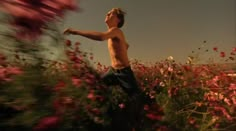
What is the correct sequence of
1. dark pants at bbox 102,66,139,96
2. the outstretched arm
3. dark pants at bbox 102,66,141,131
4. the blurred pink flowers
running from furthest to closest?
1. dark pants at bbox 102,66,139,96
2. dark pants at bbox 102,66,141,131
3. the outstretched arm
4. the blurred pink flowers

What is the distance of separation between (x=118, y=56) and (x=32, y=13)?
3.63 meters

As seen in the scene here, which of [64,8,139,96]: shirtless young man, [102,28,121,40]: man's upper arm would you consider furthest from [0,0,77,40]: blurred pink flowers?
[102,28,121,40]: man's upper arm

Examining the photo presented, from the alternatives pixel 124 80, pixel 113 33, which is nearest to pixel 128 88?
pixel 124 80

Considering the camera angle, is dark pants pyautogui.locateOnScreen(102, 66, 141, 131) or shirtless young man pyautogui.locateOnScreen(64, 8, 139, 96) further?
shirtless young man pyautogui.locateOnScreen(64, 8, 139, 96)

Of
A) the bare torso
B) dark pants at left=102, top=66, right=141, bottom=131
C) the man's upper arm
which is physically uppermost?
the man's upper arm

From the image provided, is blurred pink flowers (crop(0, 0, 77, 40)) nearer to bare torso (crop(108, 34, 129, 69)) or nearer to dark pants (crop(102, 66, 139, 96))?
dark pants (crop(102, 66, 139, 96))

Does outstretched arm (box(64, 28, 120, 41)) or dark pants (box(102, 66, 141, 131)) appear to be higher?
outstretched arm (box(64, 28, 120, 41))

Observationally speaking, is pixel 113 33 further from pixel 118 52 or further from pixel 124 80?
pixel 124 80

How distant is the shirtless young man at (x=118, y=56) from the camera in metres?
4.66

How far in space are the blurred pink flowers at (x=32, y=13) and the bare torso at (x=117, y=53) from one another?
3.51 m

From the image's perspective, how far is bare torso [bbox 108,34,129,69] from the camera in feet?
15.9

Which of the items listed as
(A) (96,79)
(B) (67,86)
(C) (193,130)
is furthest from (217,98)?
(B) (67,86)

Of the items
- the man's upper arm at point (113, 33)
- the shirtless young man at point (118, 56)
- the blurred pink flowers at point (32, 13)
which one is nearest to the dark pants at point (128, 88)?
the shirtless young man at point (118, 56)

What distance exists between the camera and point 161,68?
7.26 metres
